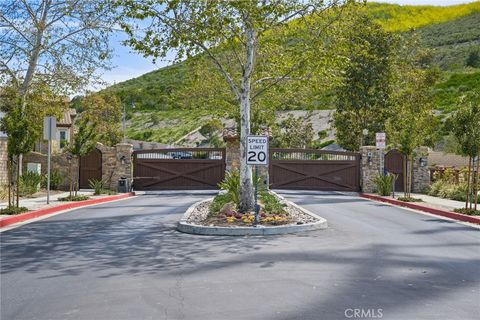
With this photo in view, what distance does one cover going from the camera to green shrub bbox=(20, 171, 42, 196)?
23078 mm

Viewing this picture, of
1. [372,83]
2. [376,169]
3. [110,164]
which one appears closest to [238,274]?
[110,164]

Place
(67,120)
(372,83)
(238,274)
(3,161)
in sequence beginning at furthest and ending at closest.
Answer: (67,120) → (372,83) → (3,161) → (238,274)

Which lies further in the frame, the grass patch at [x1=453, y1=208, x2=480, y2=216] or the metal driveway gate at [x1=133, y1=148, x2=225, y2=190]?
the metal driveway gate at [x1=133, y1=148, x2=225, y2=190]

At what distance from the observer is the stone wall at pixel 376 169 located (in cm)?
2895

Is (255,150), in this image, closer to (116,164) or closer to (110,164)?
(116,164)

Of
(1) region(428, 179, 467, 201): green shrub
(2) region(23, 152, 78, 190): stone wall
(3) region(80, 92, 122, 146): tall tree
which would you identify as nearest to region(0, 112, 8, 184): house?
(2) region(23, 152, 78, 190): stone wall

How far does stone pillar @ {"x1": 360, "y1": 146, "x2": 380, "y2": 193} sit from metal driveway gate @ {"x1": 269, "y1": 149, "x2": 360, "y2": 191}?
81 cm

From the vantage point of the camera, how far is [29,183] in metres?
24.0

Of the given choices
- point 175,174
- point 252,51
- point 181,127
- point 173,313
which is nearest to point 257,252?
point 173,313

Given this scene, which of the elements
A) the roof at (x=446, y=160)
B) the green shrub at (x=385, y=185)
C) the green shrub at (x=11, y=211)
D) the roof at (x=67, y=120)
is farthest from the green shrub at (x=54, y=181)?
the roof at (x=67, y=120)

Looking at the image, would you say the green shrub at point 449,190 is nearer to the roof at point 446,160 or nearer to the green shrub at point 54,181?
the roof at point 446,160

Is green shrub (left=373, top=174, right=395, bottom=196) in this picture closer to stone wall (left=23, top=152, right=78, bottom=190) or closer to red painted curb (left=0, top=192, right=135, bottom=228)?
red painted curb (left=0, top=192, right=135, bottom=228)

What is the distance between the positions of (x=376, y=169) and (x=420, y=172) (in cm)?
217

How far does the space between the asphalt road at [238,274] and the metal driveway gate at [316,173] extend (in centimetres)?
1691
